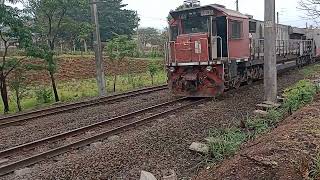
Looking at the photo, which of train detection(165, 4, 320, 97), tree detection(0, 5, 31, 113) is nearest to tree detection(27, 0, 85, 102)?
tree detection(0, 5, 31, 113)

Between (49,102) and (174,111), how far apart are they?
719 cm

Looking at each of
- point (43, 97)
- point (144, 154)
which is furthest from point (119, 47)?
point (144, 154)

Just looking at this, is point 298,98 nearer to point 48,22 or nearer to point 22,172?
point 22,172

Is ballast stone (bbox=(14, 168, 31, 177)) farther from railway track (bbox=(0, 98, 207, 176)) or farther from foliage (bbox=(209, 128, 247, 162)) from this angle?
foliage (bbox=(209, 128, 247, 162))

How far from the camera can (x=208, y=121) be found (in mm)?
9438

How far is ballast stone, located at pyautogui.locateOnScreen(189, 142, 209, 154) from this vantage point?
6632 millimetres

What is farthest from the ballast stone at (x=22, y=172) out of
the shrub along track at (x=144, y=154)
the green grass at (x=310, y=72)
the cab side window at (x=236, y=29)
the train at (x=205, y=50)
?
the green grass at (x=310, y=72)

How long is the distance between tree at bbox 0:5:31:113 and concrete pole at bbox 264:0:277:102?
28.1ft

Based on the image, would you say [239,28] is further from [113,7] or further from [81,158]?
[113,7]

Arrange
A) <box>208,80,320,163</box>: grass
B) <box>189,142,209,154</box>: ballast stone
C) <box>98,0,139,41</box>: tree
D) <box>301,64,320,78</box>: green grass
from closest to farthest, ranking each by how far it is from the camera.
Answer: <box>208,80,320,163</box>: grass → <box>189,142,209,154</box>: ballast stone → <box>301,64,320,78</box>: green grass → <box>98,0,139,41</box>: tree

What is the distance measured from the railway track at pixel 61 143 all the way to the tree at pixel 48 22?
5982 mm

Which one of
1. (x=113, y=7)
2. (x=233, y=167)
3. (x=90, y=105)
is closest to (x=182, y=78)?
(x=90, y=105)

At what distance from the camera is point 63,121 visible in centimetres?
1060

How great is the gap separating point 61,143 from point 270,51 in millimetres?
6820
